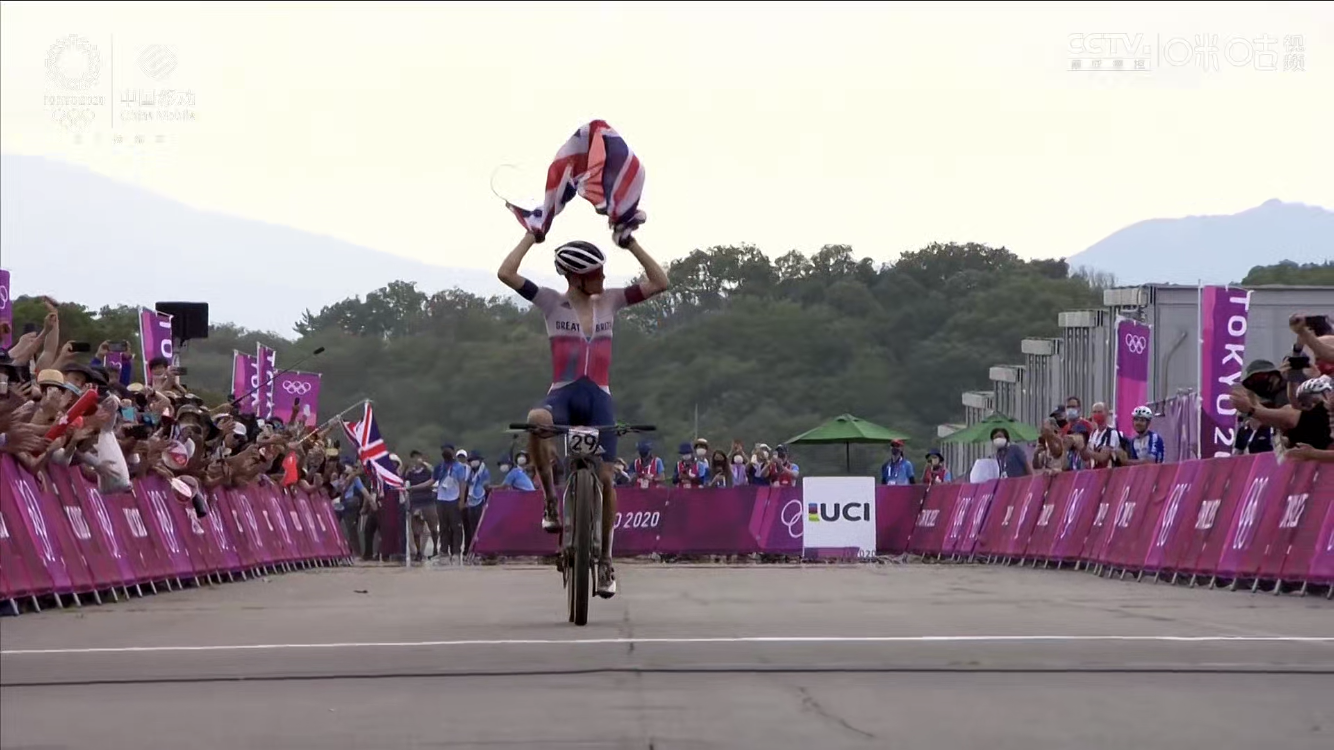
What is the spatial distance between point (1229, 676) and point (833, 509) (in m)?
30.0

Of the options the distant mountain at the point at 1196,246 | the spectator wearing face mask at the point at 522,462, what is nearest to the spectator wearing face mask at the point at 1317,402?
the spectator wearing face mask at the point at 522,462

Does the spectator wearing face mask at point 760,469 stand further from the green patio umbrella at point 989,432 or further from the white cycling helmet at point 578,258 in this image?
the white cycling helmet at point 578,258

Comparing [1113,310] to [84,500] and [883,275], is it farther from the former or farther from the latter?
[883,275]

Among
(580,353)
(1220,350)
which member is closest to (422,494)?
(1220,350)

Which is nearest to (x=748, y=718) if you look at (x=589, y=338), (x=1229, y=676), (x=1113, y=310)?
(x=1229, y=676)

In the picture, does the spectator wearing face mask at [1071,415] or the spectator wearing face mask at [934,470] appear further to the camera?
the spectator wearing face mask at [934,470]

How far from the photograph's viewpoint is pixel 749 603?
15492 mm

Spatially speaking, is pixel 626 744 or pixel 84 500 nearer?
pixel 626 744

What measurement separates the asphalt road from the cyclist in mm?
821

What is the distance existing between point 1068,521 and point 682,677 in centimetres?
1885

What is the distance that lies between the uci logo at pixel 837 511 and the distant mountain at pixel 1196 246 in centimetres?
5409

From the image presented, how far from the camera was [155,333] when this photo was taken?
31.1 meters

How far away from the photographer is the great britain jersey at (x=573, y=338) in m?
13.2

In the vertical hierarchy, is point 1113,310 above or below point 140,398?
above
